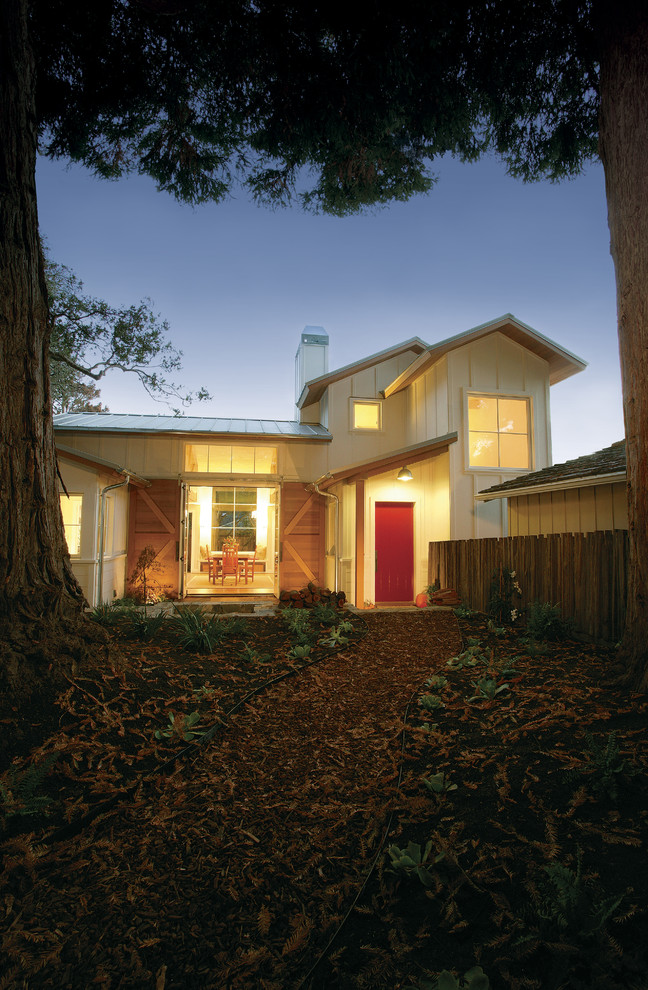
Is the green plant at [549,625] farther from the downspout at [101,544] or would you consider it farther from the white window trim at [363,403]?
the downspout at [101,544]

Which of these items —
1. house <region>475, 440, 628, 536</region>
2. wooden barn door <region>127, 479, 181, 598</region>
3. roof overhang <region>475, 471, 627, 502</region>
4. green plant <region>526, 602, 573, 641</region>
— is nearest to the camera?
green plant <region>526, 602, 573, 641</region>

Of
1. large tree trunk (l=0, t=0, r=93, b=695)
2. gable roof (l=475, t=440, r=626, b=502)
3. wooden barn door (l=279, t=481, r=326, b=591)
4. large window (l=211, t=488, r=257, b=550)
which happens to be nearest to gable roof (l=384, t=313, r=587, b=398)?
gable roof (l=475, t=440, r=626, b=502)

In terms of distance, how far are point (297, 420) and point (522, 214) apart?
886 cm

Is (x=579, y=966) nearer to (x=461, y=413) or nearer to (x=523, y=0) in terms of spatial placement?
(x=523, y=0)

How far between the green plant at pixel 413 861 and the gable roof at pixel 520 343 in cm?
984

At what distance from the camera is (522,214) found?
46.6ft

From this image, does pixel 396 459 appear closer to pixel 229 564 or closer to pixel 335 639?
pixel 335 639

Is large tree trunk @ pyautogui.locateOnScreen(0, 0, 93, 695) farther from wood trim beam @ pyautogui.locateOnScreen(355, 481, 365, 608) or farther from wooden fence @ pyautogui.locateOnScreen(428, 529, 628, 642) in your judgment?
wood trim beam @ pyautogui.locateOnScreen(355, 481, 365, 608)

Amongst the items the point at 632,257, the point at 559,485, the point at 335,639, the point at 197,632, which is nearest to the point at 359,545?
the point at 335,639

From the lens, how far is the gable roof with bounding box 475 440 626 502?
270 inches

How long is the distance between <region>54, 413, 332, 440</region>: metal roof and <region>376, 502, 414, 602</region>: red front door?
109 inches

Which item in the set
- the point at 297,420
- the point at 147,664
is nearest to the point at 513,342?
the point at 297,420

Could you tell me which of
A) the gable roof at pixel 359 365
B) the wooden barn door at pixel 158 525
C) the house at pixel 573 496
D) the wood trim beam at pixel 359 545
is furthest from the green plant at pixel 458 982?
the gable roof at pixel 359 365

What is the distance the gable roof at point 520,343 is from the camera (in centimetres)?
1073
